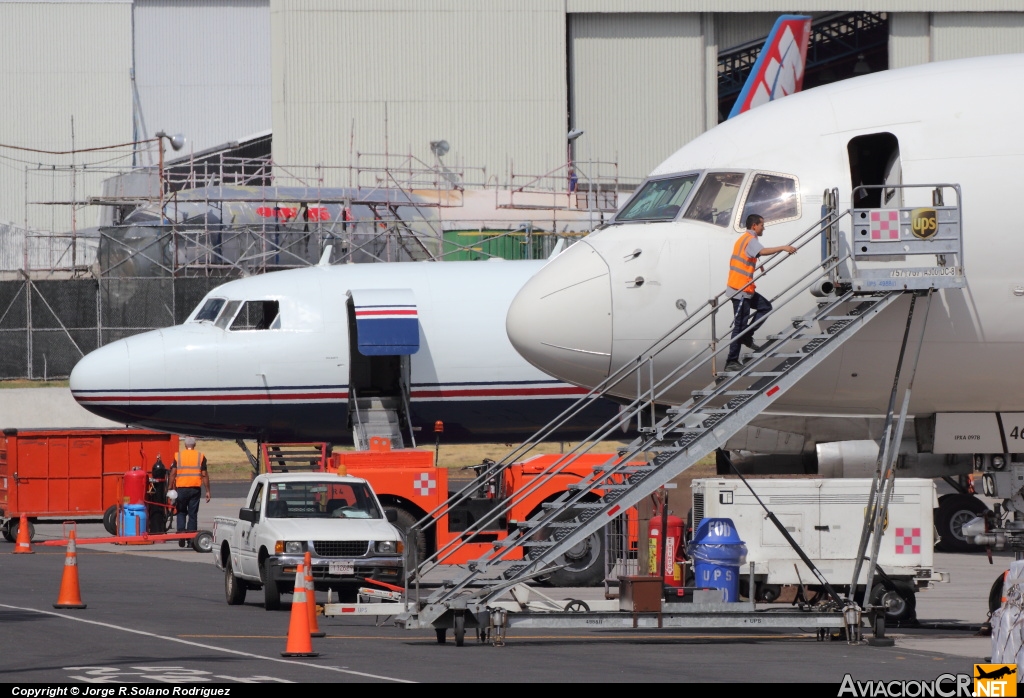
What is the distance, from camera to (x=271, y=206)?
4959 centimetres

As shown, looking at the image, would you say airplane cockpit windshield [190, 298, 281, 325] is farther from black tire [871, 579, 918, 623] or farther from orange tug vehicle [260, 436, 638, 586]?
black tire [871, 579, 918, 623]

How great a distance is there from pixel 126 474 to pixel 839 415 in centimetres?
1599

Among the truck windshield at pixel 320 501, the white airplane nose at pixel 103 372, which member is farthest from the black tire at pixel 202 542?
the truck windshield at pixel 320 501

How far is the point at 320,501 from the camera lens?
19.3 m

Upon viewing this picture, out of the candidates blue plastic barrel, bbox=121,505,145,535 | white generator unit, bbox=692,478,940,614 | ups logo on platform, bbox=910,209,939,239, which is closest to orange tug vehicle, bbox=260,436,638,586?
white generator unit, bbox=692,478,940,614

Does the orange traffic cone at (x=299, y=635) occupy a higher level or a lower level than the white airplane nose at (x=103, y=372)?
lower

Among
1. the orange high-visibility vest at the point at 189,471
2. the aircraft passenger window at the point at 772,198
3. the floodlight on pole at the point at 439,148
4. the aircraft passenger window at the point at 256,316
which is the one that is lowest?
the orange high-visibility vest at the point at 189,471

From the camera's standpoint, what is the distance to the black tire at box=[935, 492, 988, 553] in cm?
2445

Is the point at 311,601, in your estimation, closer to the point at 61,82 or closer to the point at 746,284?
the point at 746,284

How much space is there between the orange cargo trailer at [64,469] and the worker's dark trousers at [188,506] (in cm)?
131

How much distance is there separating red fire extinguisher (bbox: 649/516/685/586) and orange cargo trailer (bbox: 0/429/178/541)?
1325 centimetres

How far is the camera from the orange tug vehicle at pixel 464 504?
21.2 metres

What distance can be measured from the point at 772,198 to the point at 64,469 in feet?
57.8

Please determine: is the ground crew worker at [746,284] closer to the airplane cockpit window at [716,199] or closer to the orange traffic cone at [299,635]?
the airplane cockpit window at [716,199]
